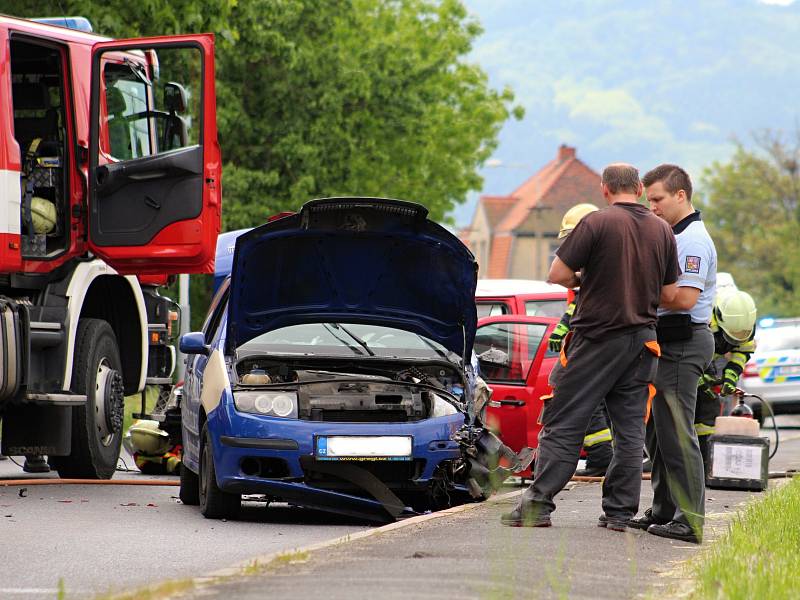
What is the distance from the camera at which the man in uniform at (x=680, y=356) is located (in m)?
7.97

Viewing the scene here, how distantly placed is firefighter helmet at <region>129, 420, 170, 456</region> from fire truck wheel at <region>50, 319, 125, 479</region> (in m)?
0.88

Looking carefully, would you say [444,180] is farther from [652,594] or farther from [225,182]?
[652,594]

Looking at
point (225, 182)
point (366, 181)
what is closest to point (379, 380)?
point (225, 182)

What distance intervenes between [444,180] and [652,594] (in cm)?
4097

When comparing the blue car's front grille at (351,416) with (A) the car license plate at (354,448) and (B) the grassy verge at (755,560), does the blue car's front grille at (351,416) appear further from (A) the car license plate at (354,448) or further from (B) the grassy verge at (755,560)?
(B) the grassy verge at (755,560)

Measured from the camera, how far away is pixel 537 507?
816cm

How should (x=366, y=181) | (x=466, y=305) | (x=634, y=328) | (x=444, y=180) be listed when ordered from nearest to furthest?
(x=634, y=328)
(x=466, y=305)
(x=366, y=181)
(x=444, y=180)

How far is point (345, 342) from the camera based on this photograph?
407 inches

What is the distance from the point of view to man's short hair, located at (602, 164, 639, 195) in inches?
322

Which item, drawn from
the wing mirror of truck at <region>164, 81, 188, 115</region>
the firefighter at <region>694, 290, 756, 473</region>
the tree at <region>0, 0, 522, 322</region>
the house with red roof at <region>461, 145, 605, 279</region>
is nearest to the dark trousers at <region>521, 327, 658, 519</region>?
the firefighter at <region>694, 290, 756, 473</region>

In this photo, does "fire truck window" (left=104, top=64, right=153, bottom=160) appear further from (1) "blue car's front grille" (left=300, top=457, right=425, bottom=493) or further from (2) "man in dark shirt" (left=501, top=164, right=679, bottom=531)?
(2) "man in dark shirt" (left=501, top=164, right=679, bottom=531)

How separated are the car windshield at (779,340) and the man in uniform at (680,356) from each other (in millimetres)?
18265

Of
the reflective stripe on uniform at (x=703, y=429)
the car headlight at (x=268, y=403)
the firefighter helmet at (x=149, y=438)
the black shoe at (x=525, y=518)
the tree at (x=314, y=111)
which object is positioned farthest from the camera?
the tree at (x=314, y=111)

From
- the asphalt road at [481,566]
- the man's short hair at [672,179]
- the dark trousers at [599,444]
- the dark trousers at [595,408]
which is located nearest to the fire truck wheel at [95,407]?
the dark trousers at [599,444]
